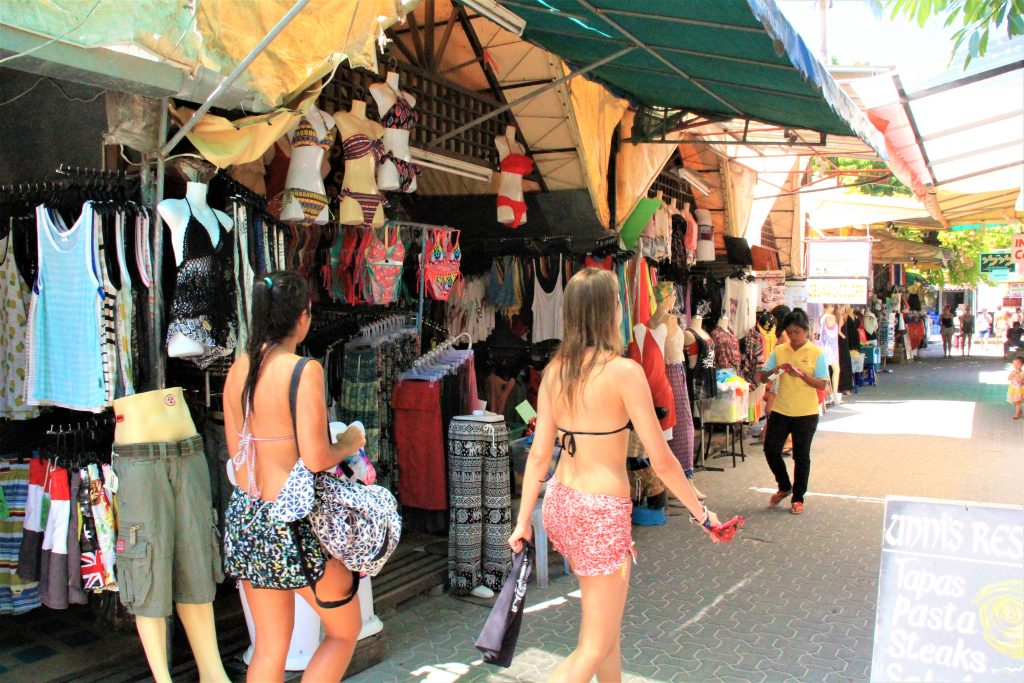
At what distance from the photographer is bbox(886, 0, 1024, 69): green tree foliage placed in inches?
157

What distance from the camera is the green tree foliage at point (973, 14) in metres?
3.99

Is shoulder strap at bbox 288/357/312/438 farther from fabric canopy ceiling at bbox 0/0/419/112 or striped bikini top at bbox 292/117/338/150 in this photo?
striped bikini top at bbox 292/117/338/150

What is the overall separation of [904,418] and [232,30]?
13.5 m

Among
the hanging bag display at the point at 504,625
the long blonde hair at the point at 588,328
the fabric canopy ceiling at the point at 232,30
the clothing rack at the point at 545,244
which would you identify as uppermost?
the fabric canopy ceiling at the point at 232,30

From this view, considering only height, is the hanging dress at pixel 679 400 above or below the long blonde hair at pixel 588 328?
below

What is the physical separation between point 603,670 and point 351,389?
9.41 ft

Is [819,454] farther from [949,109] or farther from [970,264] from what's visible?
[970,264]

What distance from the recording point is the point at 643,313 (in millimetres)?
7574

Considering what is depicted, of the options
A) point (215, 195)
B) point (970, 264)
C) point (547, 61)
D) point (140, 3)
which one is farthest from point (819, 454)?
point (970, 264)

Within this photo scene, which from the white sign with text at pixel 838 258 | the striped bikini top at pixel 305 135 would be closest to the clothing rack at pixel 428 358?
the striped bikini top at pixel 305 135

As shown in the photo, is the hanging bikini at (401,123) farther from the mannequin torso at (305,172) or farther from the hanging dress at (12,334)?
the hanging dress at (12,334)

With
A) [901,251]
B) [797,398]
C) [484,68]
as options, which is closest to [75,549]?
[484,68]

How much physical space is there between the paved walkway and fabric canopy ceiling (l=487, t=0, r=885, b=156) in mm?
3317

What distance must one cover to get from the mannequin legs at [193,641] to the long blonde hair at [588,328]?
1959 millimetres
